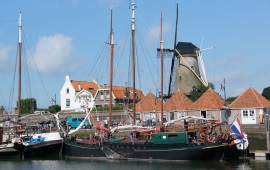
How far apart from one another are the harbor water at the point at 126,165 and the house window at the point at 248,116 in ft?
64.0

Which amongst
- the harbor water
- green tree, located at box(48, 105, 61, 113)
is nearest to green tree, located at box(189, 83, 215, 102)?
the harbor water

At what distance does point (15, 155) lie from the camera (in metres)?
56.2

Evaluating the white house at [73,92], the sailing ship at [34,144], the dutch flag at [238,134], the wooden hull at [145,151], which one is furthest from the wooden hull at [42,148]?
the white house at [73,92]

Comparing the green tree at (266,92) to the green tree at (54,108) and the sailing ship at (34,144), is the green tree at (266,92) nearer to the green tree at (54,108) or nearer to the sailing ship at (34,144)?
the green tree at (54,108)

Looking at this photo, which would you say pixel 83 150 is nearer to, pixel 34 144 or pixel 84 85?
pixel 34 144

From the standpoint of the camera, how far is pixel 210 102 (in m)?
68.2

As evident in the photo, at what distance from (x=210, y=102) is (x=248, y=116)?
6522 millimetres

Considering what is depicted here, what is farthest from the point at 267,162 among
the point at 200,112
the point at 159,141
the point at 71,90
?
the point at 71,90

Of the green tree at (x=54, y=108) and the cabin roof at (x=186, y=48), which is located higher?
the cabin roof at (x=186, y=48)

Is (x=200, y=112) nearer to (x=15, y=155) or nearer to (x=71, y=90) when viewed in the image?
(x=15, y=155)

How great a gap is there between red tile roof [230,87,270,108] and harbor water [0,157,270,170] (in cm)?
2012

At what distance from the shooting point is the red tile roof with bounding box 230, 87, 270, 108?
63.6 meters

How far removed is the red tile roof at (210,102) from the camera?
222 ft

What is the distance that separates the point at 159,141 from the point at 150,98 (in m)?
30.4
